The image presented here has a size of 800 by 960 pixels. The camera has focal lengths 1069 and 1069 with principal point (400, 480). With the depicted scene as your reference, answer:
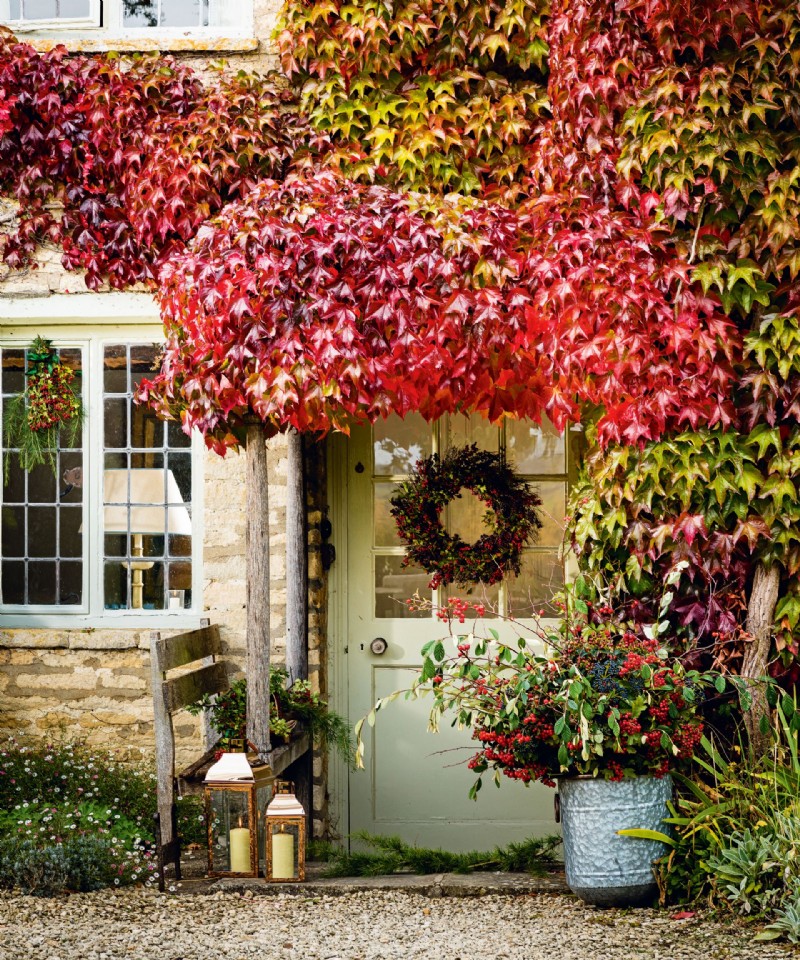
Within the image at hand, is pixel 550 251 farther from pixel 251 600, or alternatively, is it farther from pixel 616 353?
pixel 251 600

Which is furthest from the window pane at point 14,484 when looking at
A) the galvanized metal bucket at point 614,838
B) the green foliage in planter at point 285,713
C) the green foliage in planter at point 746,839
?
the green foliage in planter at point 746,839

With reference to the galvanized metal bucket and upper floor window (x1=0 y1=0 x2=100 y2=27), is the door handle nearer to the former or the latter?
the galvanized metal bucket

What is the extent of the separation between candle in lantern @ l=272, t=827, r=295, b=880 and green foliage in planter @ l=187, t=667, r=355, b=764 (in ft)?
1.79

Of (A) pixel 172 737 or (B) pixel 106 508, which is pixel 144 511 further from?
(A) pixel 172 737

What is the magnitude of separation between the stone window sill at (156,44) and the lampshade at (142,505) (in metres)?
2.30

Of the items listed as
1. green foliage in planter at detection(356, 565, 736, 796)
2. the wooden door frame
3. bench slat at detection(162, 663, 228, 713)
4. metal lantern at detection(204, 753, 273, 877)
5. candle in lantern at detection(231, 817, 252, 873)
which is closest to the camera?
green foliage in planter at detection(356, 565, 736, 796)

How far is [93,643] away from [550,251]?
315 centimetres

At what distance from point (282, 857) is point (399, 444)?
2447 mm

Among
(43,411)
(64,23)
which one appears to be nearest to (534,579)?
(43,411)

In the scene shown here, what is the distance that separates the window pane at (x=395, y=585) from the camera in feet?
19.8

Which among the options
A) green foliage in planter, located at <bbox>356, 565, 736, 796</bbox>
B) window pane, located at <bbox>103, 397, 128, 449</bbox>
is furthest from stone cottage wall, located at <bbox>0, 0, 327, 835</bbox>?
green foliage in planter, located at <bbox>356, 565, 736, 796</bbox>

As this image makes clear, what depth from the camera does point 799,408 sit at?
4.43 m

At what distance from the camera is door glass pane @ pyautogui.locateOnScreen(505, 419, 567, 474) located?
6004mm

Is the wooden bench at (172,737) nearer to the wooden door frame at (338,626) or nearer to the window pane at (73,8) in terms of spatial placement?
the wooden door frame at (338,626)
